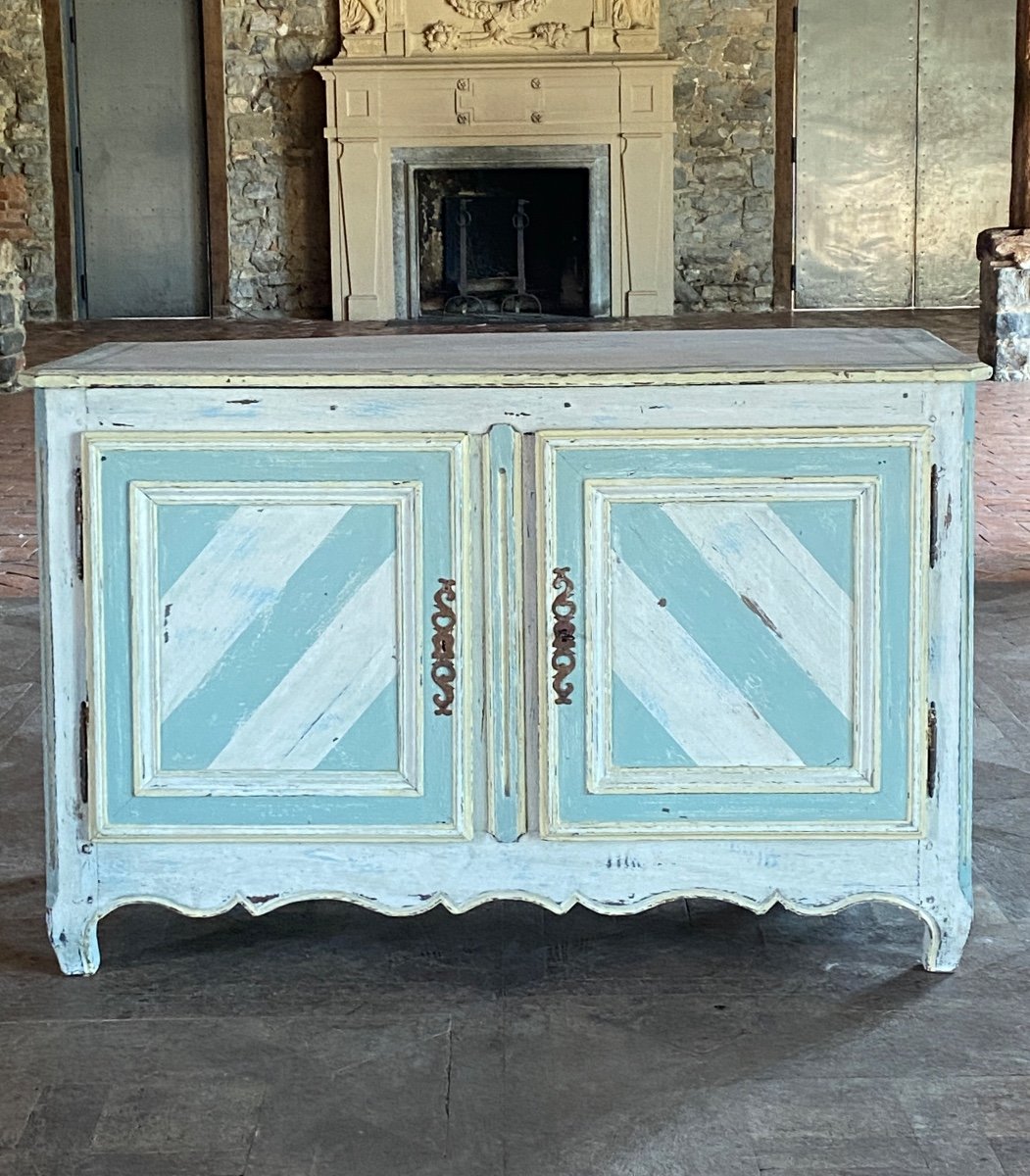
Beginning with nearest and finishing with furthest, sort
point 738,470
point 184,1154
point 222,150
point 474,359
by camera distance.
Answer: point 184,1154
point 738,470
point 474,359
point 222,150

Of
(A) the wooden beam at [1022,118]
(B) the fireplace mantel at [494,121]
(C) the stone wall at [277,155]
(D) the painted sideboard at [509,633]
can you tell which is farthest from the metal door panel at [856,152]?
(D) the painted sideboard at [509,633]

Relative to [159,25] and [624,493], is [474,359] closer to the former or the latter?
[624,493]

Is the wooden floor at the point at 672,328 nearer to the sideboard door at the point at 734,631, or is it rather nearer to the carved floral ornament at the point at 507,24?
the carved floral ornament at the point at 507,24

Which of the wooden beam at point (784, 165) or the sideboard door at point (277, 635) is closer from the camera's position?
the sideboard door at point (277, 635)

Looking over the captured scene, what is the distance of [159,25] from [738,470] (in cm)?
1024

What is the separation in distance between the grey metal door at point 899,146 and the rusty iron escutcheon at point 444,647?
10.1 m

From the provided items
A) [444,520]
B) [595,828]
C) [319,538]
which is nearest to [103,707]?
[319,538]

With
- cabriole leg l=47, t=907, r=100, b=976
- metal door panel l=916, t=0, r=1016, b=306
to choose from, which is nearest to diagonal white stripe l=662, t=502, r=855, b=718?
cabriole leg l=47, t=907, r=100, b=976

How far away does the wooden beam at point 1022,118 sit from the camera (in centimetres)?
848

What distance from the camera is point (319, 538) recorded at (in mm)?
2385

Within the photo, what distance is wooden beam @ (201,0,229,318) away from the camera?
11469 mm

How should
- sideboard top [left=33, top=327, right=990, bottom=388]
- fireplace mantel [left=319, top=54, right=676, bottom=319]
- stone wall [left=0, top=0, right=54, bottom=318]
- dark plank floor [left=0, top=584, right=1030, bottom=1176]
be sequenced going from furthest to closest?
stone wall [left=0, top=0, right=54, bottom=318]
fireplace mantel [left=319, top=54, right=676, bottom=319]
sideboard top [left=33, top=327, right=990, bottom=388]
dark plank floor [left=0, top=584, right=1030, bottom=1176]

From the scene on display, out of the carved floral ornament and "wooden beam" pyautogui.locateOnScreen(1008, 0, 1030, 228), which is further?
the carved floral ornament

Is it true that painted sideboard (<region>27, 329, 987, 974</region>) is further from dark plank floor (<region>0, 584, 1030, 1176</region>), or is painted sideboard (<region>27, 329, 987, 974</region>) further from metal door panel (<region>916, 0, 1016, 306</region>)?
metal door panel (<region>916, 0, 1016, 306</region>)
